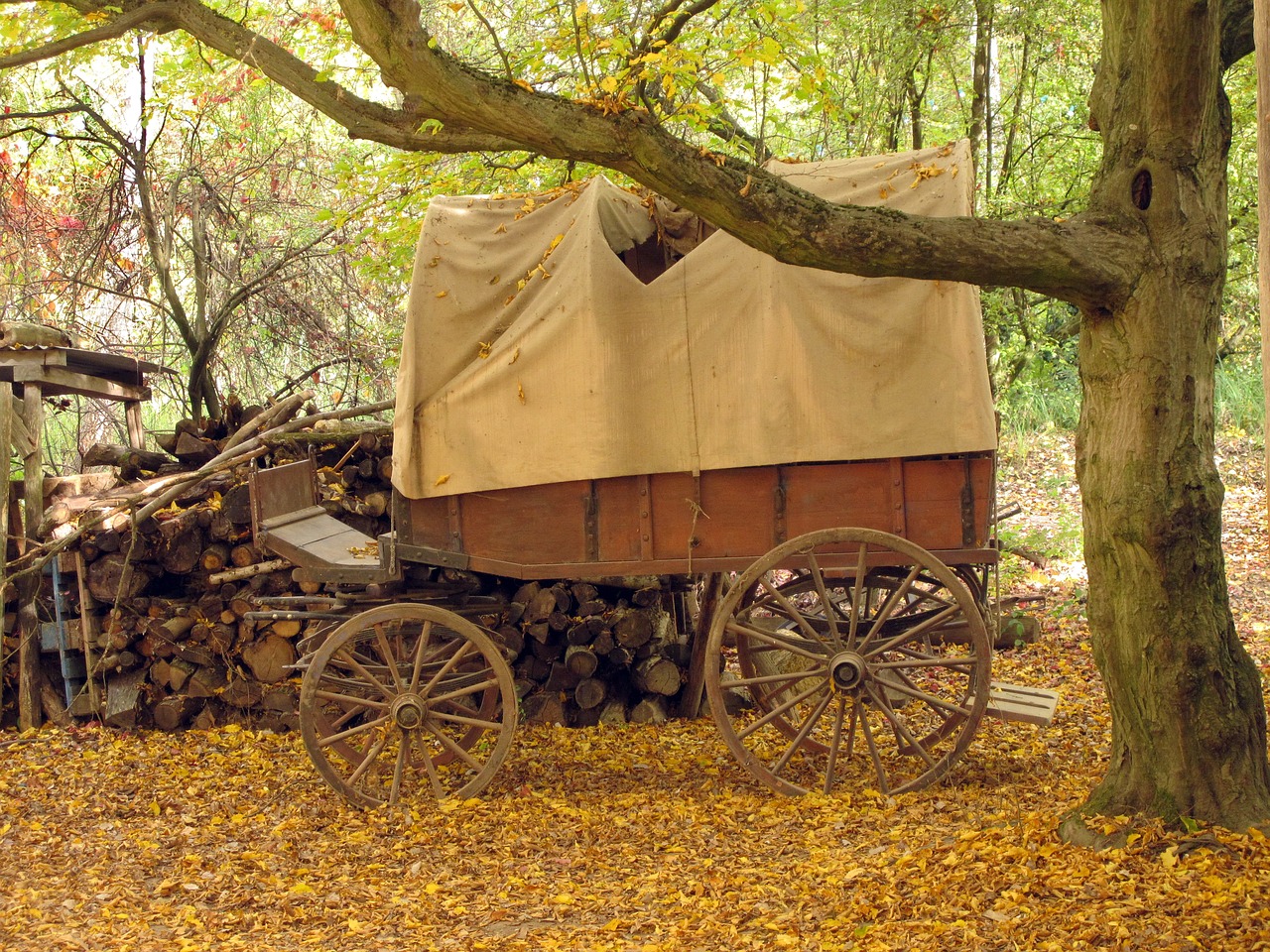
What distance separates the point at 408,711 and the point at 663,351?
79.3 inches

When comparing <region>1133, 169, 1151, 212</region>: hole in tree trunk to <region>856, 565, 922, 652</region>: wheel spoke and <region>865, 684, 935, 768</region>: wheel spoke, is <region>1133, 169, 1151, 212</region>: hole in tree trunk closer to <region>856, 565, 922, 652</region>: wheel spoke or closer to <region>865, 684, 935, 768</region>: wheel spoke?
<region>856, 565, 922, 652</region>: wheel spoke

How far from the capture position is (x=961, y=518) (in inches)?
192

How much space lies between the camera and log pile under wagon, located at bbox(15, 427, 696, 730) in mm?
6664

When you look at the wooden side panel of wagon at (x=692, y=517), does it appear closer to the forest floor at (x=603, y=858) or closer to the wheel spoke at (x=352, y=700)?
the wheel spoke at (x=352, y=700)

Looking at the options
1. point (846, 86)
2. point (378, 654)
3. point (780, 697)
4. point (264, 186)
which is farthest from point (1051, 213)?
point (264, 186)

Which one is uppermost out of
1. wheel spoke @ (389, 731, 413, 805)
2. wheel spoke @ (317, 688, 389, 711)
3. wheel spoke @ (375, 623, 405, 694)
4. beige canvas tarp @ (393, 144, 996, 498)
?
beige canvas tarp @ (393, 144, 996, 498)

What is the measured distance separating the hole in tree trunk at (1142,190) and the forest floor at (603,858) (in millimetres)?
2152

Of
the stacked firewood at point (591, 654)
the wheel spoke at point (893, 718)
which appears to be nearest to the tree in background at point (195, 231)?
the stacked firewood at point (591, 654)

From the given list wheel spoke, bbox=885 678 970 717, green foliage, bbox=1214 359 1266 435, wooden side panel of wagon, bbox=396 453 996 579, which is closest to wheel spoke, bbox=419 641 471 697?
wooden side panel of wagon, bbox=396 453 996 579

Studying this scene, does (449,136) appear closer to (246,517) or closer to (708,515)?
(708,515)

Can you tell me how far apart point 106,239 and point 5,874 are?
6.32m

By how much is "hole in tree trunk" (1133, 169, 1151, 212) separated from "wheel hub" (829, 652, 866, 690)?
214 cm

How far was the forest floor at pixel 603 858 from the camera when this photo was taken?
A: 11.3 feet

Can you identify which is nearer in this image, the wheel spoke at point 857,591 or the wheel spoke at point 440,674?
the wheel spoke at point 857,591
